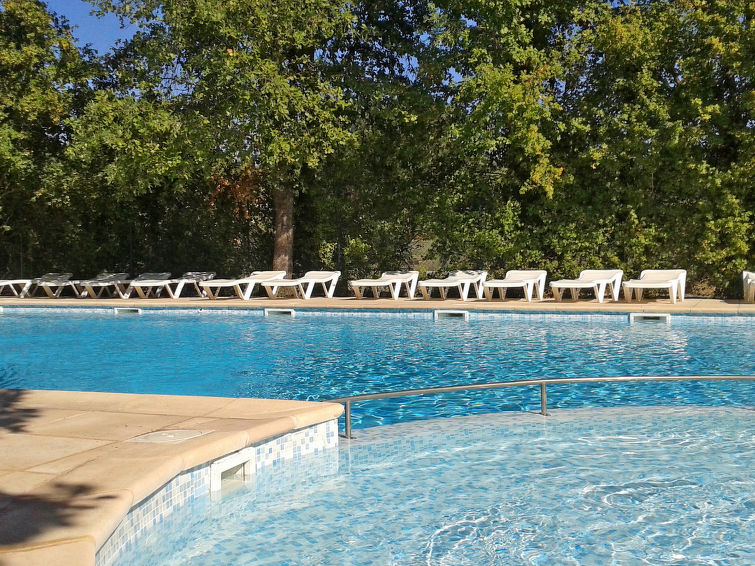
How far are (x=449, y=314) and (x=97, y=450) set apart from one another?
926cm

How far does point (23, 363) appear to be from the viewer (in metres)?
8.70

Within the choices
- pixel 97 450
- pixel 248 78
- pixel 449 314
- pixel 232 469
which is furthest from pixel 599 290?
pixel 97 450

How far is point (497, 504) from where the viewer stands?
3768mm

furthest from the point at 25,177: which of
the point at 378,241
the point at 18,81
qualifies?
the point at 378,241

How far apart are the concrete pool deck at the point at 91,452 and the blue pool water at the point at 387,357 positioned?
1.55 meters

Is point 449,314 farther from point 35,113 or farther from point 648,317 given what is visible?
point 35,113

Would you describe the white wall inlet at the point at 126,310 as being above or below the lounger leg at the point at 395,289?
below

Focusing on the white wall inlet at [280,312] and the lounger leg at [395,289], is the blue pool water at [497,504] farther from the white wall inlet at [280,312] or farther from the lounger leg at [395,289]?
the lounger leg at [395,289]

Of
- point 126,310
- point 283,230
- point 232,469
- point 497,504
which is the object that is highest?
point 283,230

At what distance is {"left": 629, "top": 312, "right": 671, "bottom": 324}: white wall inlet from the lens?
36.9 ft

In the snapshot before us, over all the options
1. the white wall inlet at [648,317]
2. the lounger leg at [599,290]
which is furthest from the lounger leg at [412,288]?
the white wall inlet at [648,317]

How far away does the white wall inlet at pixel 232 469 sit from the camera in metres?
3.64

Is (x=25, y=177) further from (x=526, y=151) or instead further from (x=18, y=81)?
(x=526, y=151)

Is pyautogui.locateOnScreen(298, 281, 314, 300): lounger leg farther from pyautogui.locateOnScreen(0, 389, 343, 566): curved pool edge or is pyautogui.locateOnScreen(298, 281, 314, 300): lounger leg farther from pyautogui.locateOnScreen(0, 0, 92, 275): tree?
pyautogui.locateOnScreen(0, 389, 343, 566): curved pool edge
